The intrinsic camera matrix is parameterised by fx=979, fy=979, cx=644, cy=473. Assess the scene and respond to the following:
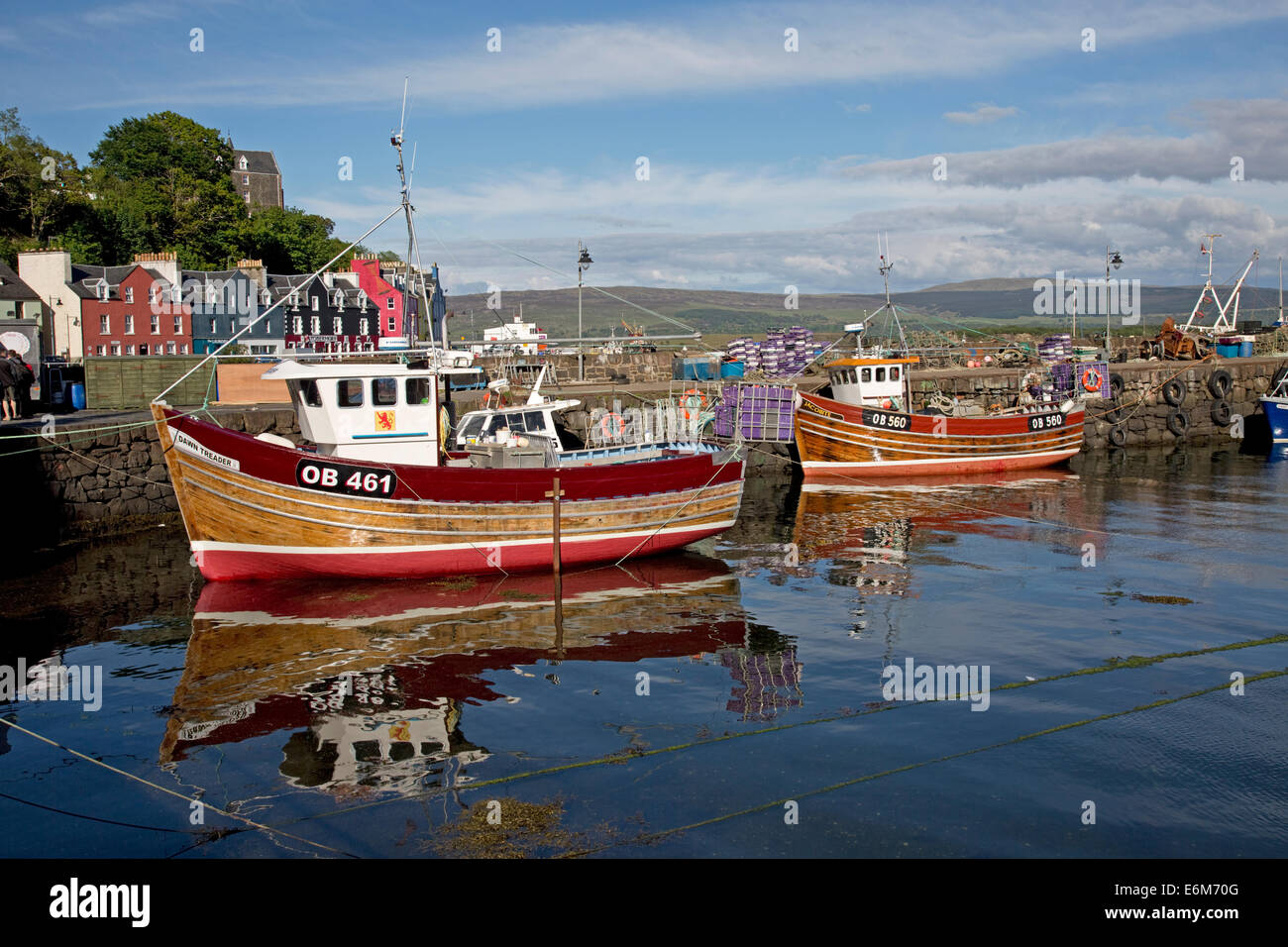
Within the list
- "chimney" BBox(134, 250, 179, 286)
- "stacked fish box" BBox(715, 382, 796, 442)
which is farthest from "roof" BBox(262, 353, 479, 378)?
"chimney" BBox(134, 250, 179, 286)

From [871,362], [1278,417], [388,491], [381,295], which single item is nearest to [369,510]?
[388,491]

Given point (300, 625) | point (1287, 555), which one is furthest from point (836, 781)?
point (1287, 555)

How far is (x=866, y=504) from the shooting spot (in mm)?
27953

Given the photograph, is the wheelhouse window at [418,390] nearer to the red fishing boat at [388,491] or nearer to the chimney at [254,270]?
the red fishing boat at [388,491]

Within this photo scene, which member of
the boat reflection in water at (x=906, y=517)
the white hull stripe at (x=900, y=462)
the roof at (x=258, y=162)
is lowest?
the boat reflection in water at (x=906, y=517)

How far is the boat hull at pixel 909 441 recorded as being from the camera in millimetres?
31562

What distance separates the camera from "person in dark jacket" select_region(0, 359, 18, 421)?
24172 millimetres

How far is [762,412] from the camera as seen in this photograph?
34469mm

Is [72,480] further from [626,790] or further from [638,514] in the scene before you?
[626,790]

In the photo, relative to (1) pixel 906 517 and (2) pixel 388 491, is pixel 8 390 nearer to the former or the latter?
(2) pixel 388 491

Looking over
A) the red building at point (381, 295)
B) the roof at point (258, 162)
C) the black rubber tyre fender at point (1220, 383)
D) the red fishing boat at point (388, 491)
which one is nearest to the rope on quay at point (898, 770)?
the red fishing boat at point (388, 491)

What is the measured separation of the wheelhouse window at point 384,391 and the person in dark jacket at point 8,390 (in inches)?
472

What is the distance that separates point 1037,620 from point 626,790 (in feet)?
29.2

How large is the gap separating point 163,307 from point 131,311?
1913mm
